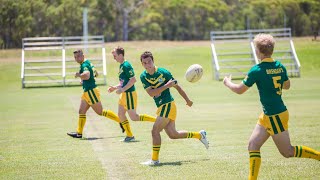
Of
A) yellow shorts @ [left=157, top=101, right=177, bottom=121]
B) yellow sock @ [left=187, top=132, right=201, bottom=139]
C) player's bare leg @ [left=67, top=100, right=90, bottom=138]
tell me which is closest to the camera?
yellow shorts @ [left=157, top=101, right=177, bottom=121]

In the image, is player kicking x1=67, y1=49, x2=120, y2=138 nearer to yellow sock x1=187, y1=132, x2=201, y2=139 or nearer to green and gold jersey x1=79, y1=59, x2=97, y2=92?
green and gold jersey x1=79, y1=59, x2=97, y2=92

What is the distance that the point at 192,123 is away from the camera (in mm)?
18281

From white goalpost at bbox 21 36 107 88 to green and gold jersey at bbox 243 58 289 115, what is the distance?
85.3 ft

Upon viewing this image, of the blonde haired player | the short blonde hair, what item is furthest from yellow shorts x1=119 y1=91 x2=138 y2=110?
the short blonde hair

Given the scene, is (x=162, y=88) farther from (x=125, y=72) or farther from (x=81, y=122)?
(x=81, y=122)

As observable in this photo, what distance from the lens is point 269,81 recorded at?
9.05 meters

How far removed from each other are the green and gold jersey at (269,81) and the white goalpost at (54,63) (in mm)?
25987

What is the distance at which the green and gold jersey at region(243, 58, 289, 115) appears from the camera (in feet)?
29.5

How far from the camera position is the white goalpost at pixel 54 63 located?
3638cm

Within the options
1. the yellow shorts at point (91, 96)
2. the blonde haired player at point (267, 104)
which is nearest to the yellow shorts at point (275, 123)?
the blonde haired player at point (267, 104)

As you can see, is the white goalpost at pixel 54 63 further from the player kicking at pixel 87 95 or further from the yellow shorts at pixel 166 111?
the yellow shorts at pixel 166 111

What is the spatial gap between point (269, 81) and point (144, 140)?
6.32 m

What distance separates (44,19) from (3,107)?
28197mm

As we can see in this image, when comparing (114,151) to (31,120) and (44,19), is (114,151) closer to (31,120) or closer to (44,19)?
(31,120)
